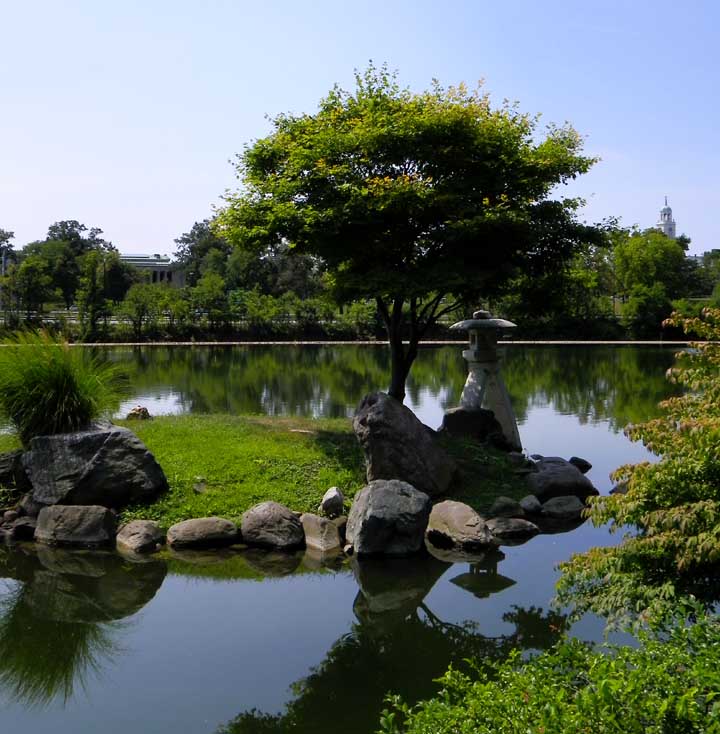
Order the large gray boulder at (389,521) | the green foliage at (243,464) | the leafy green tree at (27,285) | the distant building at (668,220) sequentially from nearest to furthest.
Answer: the large gray boulder at (389,521) → the green foliage at (243,464) → the leafy green tree at (27,285) → the distant building at (668,220)

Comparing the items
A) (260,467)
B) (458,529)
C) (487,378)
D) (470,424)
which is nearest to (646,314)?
(487,378)

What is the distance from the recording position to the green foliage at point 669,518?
13.1 feet

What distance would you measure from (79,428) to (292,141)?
19.8 ft

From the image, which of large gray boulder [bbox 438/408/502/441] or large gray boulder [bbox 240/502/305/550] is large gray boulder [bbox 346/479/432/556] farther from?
large gray boulder [bbox 438/408/502/441]

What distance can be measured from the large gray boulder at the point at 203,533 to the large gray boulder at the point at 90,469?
84 cm

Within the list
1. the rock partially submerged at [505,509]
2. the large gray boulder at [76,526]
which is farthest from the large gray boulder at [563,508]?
the large gray boulder at [76,526]

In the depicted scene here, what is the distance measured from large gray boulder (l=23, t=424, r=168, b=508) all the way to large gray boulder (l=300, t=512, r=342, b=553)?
6.15 feet

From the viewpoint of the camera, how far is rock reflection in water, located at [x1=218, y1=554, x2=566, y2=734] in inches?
185

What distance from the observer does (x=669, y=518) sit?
402cm

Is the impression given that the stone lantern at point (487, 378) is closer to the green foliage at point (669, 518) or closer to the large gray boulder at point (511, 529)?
the large gray boulder at point (511, 529)

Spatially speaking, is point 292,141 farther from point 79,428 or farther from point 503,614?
point 503,614

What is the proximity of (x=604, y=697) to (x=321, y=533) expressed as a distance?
5.73 meters

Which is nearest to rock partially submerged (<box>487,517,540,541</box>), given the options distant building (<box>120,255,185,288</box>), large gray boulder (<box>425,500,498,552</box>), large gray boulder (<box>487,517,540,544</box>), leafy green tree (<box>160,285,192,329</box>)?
large gray boulder (<box>487,517,540,544</box>)

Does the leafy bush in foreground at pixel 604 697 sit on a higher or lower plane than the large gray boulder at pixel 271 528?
higher
